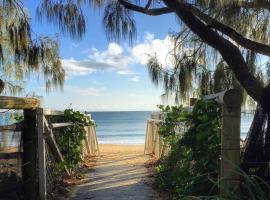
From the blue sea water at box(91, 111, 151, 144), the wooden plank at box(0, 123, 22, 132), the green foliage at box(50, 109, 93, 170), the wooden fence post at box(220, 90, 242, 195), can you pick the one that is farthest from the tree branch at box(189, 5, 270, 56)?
the blue sea water at box(91, 111, 151, 144)

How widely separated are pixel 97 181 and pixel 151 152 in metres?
5.69

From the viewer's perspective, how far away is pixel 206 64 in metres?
8.93

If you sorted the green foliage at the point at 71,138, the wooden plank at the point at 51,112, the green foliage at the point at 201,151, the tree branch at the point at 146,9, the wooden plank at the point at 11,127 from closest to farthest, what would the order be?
the green foliage at the point at 201,151 → the wooden plank at the point at 11,127 → the tree branch at the point at 146,9 → the wooden plank at the point at 51,112 → the green foliage at the point at 71,138

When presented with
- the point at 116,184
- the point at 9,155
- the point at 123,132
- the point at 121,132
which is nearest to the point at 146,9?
the point at 9,155

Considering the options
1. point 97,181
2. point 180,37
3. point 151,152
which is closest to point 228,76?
point 180,37

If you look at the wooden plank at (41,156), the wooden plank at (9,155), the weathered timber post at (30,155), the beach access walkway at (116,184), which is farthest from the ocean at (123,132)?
the wooden plank at (9,155)

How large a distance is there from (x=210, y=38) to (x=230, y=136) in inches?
95.3

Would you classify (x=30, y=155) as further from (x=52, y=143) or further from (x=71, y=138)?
(x=71, y=138)

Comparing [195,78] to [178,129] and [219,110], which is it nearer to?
[178,129]

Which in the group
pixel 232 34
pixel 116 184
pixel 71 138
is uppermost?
pixel 232 34

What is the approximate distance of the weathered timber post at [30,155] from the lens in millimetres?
6277

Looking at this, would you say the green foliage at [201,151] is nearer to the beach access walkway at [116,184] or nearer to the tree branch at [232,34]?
the beach access walkway at [116,184]

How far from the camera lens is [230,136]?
14.6 ft

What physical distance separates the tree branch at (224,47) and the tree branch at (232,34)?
20 cm
